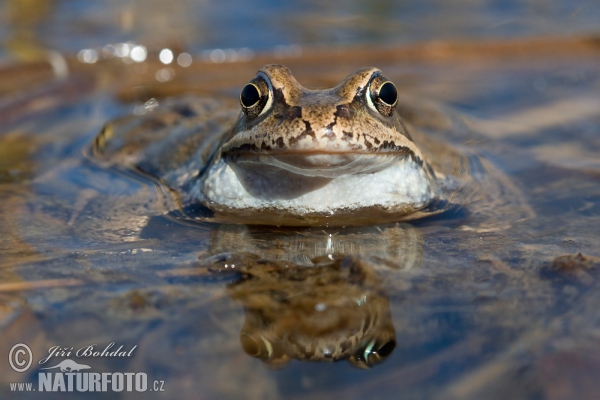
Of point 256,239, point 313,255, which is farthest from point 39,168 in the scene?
point 313,255

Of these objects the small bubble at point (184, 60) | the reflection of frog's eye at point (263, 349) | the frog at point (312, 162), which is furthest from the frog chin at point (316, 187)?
the small bubble at point (184, 60)

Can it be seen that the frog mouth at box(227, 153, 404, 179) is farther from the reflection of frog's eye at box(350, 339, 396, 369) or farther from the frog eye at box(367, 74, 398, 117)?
the reflection of frog's eye at box(350, 339, 396, 369)

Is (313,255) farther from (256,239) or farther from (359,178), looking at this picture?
(359,178)

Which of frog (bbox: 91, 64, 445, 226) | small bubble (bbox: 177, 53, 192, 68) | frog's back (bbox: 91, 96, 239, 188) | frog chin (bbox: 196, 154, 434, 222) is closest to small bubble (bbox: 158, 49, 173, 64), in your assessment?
small bubble (bbox: 177, 53, 192, 68)

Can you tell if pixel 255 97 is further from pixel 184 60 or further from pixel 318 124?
pixel 184 60

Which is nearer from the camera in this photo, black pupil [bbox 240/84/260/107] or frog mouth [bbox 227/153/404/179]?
frog mouth [bbox 227/153/404/179]

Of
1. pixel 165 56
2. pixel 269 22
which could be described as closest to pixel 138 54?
pixel 165 56
